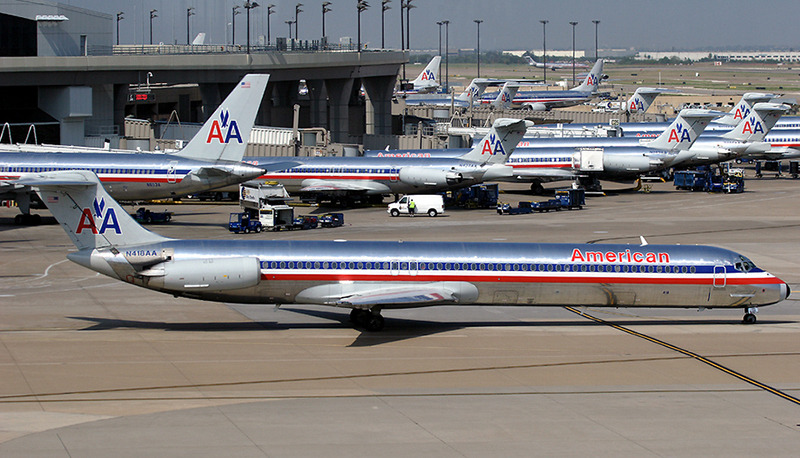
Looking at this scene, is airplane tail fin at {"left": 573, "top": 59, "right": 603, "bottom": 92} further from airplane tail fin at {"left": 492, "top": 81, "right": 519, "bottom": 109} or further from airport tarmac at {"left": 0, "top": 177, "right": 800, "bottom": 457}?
airport tarmac at {"left": 0, "top": 177, "right": 800, "bottom": 457}

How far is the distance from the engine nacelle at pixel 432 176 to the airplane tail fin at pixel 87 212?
4220cm

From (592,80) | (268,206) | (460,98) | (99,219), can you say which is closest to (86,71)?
(268,206)

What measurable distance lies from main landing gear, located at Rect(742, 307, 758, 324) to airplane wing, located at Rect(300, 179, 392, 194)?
41568mm

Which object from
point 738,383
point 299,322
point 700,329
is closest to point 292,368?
point 299,322

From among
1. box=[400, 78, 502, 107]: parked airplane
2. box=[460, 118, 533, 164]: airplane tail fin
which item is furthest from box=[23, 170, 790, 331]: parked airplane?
box=[400, 78, 502, 107]: parked airplane

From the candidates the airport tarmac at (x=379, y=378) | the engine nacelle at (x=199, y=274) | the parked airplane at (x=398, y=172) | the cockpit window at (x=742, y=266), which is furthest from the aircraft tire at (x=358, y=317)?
the parked airplane at (x=398, y=172)

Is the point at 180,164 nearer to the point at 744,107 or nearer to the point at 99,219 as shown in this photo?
the point at 99,219

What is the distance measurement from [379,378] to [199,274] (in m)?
8.32

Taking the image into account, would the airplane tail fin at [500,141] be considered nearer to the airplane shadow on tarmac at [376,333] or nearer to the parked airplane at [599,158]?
the parked airplane at [599,158]

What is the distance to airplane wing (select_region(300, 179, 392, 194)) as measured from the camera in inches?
2970

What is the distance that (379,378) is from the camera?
2994 centimetres

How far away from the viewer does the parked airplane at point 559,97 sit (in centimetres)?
17088

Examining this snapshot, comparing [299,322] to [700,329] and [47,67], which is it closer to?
[700,329]

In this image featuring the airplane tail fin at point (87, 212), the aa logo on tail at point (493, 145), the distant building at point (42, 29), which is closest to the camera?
the airplane tail fin at point (87, 212)
